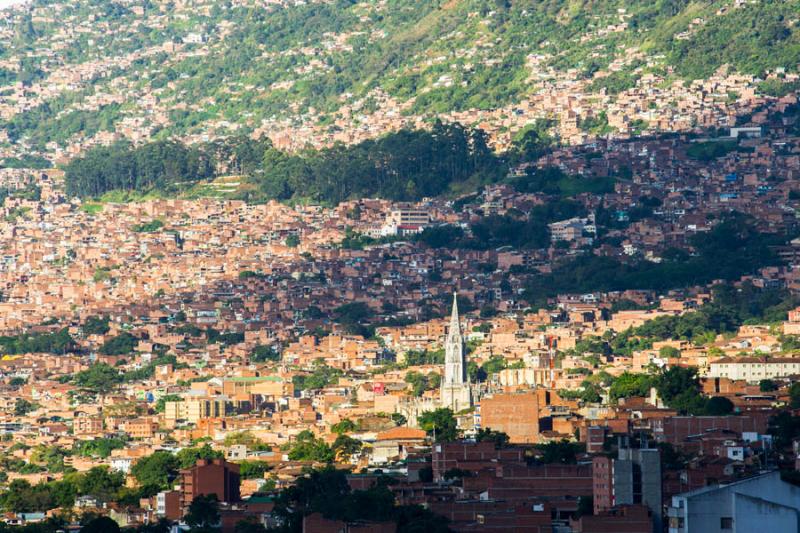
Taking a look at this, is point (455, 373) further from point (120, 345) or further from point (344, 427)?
point (120, 345)

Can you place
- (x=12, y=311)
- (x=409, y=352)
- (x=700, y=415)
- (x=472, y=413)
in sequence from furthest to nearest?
(x=12, y=311), (x=409, y=352), (x=472, y=413), (x=700, y=415)

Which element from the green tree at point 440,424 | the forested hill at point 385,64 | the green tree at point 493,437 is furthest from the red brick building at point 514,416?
the forested hill at point 385,64

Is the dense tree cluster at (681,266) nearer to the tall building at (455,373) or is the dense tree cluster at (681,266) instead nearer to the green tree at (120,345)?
the tall building at (455,373)

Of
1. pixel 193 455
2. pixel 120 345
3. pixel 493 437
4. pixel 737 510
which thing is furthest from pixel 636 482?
pixel 120 345

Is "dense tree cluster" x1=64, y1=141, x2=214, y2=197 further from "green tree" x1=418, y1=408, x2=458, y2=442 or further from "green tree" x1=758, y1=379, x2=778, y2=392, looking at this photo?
"green tree" x1=758, y1=379, x2=778, y2=392

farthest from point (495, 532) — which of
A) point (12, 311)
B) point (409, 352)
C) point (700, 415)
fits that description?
point (12, 311)

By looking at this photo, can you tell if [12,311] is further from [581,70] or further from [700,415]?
[700,415]

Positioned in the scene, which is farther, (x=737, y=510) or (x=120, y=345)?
(x=120, y=345)
